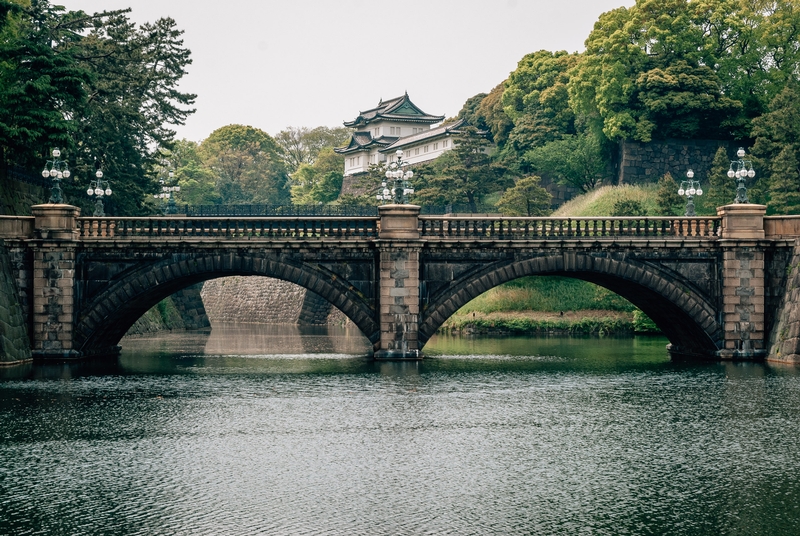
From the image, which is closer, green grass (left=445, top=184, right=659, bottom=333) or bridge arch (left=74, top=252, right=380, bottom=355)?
bridge arch (left=74, top=252, right=380, bottom=355)

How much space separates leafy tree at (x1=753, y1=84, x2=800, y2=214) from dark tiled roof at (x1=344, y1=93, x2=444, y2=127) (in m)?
58.4

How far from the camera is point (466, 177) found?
96875 mm

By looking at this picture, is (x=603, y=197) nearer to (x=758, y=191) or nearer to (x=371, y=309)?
(x=758, y=191)

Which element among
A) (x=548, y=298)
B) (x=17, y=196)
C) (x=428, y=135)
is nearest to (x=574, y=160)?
(x=548, y=298)

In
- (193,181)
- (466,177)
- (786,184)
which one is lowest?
(786,184)

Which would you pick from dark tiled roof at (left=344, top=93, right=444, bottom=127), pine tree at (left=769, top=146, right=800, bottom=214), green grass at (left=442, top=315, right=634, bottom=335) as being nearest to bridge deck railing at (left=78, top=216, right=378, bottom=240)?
green grass at (left=442, top=315, right=634, bottom=335)

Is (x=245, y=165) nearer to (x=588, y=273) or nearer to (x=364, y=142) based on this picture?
(x=364, y=142)

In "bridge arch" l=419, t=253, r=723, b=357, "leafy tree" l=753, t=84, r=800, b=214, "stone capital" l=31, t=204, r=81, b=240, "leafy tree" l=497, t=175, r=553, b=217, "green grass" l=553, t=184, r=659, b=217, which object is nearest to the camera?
"stone capital" l=31, t=204, r=81, b=240

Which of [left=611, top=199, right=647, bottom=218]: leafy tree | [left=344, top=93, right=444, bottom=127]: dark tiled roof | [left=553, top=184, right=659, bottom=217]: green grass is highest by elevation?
[left=344, top=93, right=444, bottom=127]: dark tiled roof

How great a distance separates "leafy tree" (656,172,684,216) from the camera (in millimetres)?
77312

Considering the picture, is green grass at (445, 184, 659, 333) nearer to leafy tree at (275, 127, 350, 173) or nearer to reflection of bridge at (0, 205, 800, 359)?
reflection of bridge at (0, 205, 800, 359)

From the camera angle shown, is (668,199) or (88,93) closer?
(88,93)

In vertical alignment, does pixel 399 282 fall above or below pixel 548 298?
below

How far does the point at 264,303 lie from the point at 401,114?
39.9 m
